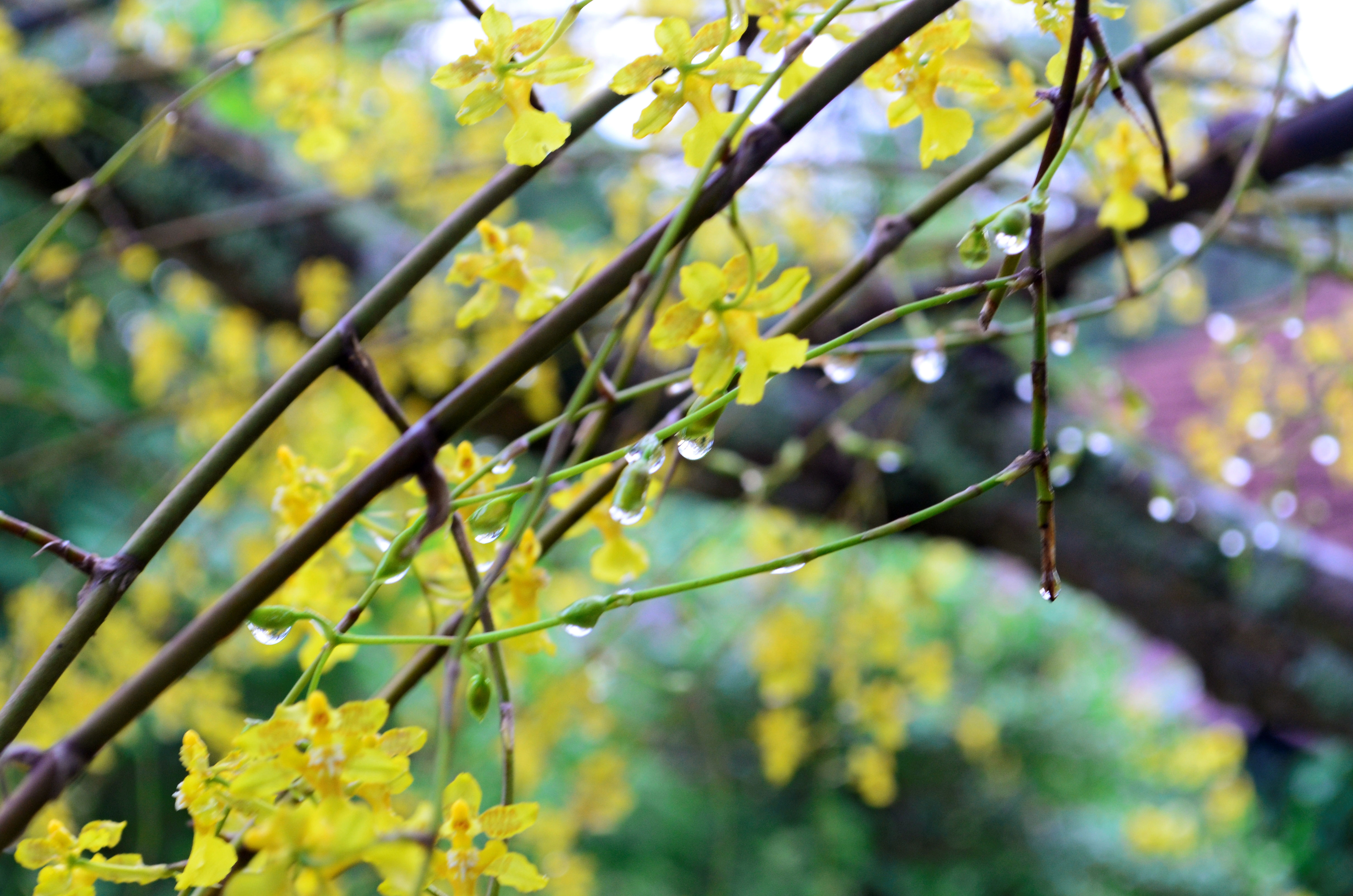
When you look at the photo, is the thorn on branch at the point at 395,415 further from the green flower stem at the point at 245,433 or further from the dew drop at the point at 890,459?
the dew drop at the point at 890,459

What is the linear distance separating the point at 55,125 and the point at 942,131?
0.88 metres

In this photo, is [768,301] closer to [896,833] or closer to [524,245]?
[524,245]

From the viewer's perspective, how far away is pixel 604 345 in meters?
0.21

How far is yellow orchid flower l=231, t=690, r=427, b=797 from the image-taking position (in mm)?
200

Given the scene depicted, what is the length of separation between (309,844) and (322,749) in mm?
27

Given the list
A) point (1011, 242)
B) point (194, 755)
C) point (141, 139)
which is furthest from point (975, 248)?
point (141, 139)

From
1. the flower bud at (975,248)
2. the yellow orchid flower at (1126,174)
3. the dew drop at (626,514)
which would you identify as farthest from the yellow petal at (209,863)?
the yellow orchid flower at (1126,174)

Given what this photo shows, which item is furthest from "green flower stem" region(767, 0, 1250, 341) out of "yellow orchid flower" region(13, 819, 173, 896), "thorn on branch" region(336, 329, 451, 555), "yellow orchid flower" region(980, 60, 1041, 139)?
"yellow orchid flower" region(13, 819, 173, 896)

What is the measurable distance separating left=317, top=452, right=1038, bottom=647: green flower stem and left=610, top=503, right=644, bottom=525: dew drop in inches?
0.7

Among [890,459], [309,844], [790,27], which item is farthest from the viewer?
[890,459]

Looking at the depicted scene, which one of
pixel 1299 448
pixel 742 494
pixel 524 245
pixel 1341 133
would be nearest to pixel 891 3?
pixel 524 245

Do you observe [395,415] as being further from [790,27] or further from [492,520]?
[790,27]

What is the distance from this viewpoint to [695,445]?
0.23m

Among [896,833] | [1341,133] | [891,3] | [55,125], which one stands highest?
[55,125]
